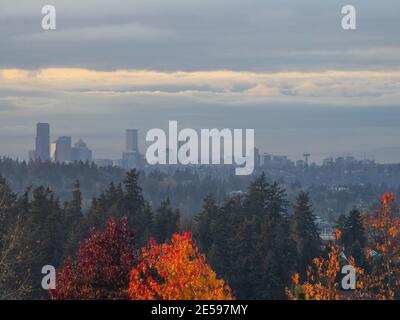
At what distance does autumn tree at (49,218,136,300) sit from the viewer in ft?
99.4

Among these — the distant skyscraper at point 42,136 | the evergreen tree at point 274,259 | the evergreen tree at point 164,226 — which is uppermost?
the distant skyscraper at point 42,136

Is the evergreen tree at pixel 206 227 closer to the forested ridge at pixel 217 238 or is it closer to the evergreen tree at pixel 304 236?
the forested ridge at pixel 217 238

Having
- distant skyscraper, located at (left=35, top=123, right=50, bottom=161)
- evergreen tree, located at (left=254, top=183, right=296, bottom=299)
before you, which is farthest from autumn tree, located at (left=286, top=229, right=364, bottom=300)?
distant skyscraper, located at (left=35, top=123, right=50, bottom=161)

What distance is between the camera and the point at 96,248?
3142cm

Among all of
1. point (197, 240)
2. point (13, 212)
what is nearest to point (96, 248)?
point (197, 240)

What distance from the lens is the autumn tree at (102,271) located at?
30.3 meters

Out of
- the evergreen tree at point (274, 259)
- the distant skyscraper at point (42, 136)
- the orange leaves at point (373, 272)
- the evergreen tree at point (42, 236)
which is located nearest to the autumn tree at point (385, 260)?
the orange leaves at point (373, 272)
